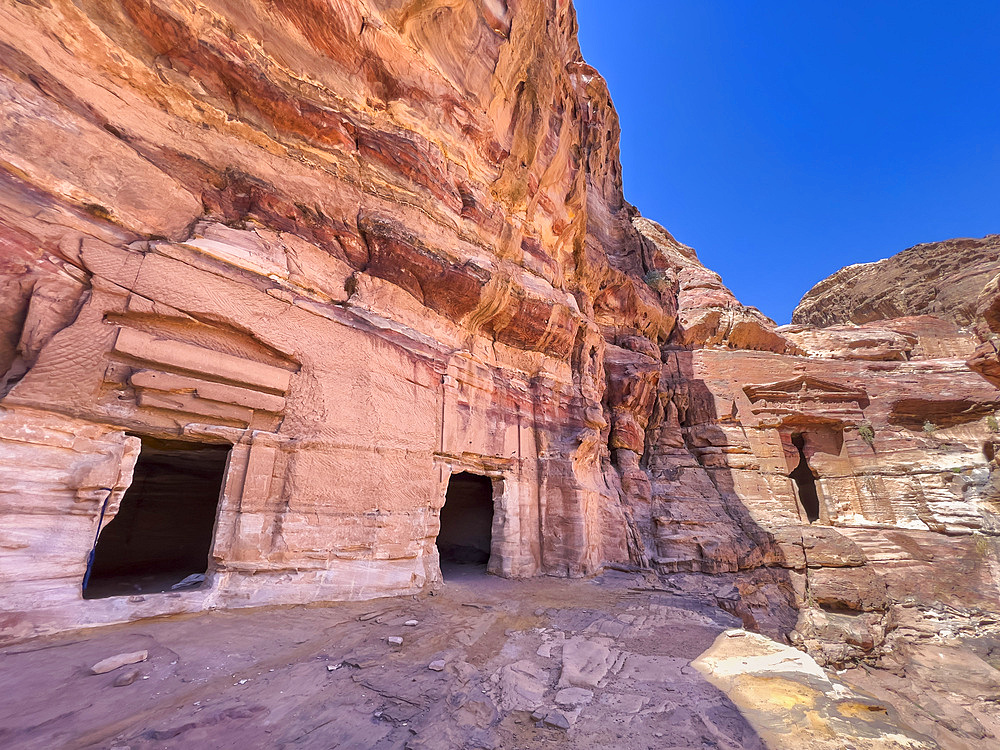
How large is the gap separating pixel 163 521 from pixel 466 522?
6.78 m

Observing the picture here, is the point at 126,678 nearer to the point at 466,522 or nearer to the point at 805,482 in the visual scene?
the point at 466,522

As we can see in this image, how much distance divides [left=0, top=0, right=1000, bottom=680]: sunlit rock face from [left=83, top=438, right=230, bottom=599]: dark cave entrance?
12 centimetres

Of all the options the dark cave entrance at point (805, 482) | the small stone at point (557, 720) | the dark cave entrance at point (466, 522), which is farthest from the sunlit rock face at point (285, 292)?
the dark cave entrance at point (805, 482)

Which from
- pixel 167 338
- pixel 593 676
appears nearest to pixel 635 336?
pixel 593 676

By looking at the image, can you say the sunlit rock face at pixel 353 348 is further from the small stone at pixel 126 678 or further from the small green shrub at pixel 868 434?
the small stone at pixel 126 678

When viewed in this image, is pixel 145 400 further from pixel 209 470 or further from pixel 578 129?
pixel 578 129

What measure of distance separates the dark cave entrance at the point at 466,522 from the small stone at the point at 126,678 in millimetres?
8048

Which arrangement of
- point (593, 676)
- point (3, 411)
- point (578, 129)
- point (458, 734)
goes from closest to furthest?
point (458, 734) → point (3, 411) → point (593, 676) → point (578, 129)

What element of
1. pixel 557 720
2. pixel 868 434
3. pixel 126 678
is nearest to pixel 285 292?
pixel 126 678

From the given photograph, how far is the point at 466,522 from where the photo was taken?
11.7 meters

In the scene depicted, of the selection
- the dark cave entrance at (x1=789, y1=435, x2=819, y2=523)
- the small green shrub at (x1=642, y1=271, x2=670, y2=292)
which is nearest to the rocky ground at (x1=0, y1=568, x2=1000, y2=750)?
the small green shrub at (x1=642, y1=271, x2=670, y2=292)

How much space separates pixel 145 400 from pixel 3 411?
976 millimetres

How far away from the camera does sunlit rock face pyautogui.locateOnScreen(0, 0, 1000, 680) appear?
411cm

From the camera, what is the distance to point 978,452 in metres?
13.9
